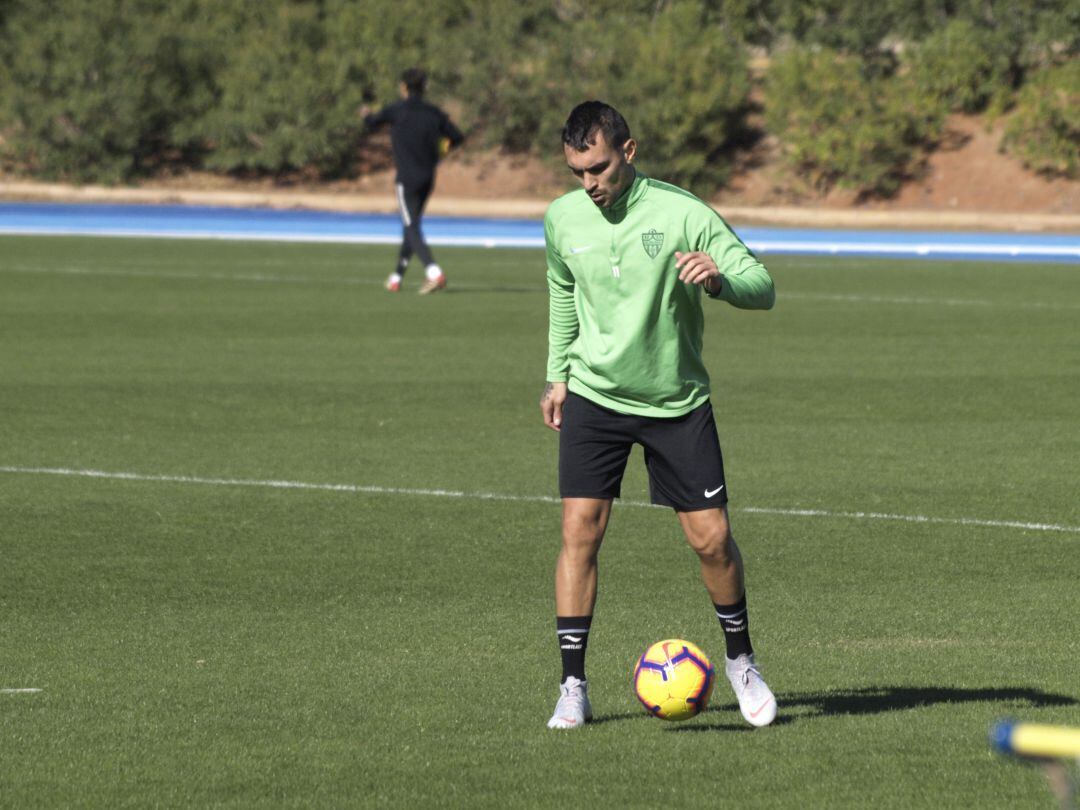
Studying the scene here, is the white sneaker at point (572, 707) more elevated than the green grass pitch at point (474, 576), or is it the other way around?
the white sneaker at point (572, 707)

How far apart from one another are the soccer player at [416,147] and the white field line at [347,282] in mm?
2053

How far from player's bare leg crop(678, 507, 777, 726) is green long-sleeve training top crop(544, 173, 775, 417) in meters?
0.38

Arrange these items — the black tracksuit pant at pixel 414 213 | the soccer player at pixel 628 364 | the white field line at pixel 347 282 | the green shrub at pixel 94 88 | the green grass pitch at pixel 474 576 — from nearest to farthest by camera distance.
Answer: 1. the green grass pitch at pixel 474 576
2. the soccer player at pixel 628 364
3. the white field line at pixel 347 282
4. the black tracksuit pant at pixel 414 213
5. the green shrub at pixel 94 88

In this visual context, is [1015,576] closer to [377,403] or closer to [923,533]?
[923,533]

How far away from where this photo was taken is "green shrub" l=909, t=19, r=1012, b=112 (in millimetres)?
47250

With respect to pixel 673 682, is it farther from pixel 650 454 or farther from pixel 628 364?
pixel 628 364

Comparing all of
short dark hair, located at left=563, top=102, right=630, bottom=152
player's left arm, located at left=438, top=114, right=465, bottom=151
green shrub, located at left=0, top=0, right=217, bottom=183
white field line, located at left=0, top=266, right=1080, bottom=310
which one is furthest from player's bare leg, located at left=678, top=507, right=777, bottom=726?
green shrub, located at left=0, top=0, right=217, bottom=183

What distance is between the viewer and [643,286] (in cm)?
603

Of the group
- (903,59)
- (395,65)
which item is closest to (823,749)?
(903,59)

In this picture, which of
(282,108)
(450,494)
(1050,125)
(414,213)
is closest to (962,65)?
(1050,125)

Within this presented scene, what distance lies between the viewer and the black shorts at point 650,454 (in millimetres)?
6117

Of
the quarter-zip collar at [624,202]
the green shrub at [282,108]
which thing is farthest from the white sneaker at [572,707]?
the green shrub at [282,108]

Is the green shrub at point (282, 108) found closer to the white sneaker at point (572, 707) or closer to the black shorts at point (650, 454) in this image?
the black shorts at point (650, 454)

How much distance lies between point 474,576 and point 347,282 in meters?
17.4
